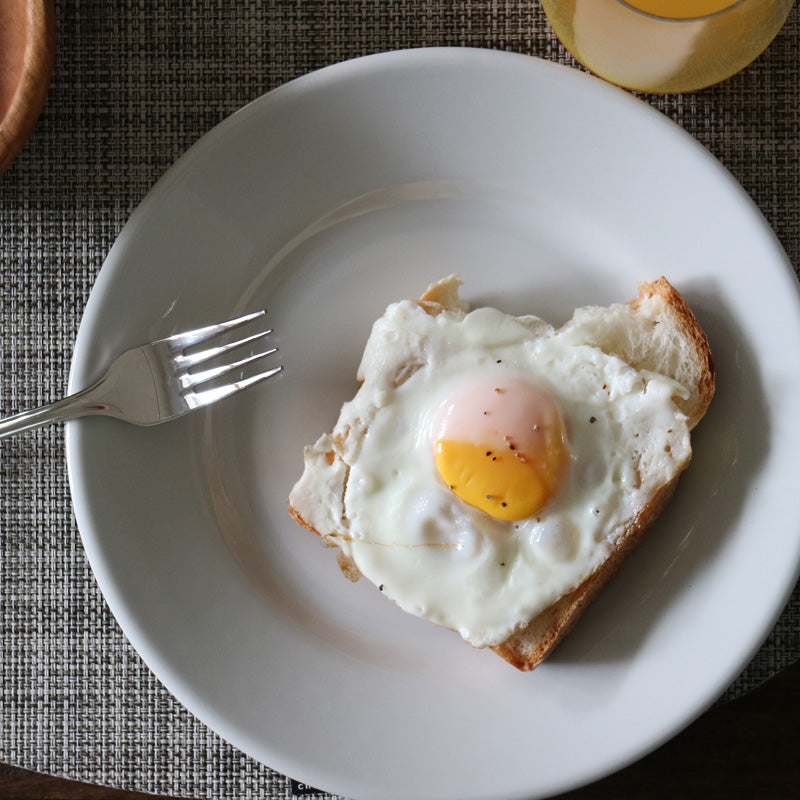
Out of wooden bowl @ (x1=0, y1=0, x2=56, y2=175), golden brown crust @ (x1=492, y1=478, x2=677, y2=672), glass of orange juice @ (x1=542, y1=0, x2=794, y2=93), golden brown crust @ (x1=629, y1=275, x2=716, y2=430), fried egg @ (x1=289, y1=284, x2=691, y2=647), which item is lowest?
golden brown crust @ (x1=492, y1=478, x2=677, y2=672)

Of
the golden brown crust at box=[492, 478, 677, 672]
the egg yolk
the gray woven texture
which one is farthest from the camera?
the gray woven texture

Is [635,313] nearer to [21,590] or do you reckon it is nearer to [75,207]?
[75,207]

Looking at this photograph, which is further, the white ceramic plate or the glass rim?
the white ceramic plate

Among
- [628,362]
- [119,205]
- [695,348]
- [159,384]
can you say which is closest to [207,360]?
[159,384]

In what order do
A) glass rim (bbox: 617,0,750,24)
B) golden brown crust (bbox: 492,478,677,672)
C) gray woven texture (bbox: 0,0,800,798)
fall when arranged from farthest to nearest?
gray woven texture (bbox: 0,0,800,798) < golden brown crust (bbox: 492,478,677,672) < glass rim (bbox: 617,0,750,24)

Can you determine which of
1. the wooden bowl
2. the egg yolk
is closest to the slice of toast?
the egg yolk

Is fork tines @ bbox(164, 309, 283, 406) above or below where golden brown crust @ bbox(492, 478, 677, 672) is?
above

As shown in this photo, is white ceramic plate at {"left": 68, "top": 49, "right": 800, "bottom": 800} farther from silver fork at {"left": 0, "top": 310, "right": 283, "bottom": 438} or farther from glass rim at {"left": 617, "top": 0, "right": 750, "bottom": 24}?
glass rim at {"left": 617, "top": 0, "right": 750, "bottom": 24}

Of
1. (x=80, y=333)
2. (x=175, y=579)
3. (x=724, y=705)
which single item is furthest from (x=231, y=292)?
(x=724, y=705)
